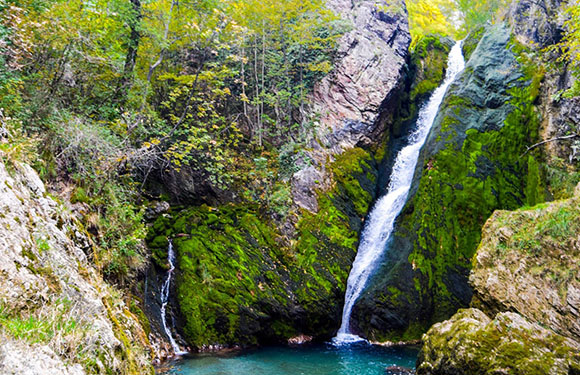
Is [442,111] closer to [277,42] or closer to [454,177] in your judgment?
[454,177]

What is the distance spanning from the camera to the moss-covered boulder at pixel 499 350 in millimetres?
6344

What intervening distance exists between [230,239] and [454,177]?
10.0 metres

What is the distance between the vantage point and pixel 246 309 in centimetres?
1220

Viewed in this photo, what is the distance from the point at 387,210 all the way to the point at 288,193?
5.06 m

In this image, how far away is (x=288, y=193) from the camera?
15.6 metres

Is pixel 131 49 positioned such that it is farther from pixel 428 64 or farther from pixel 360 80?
pixel 428 64

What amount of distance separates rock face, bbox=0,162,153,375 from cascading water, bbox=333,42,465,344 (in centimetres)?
1078

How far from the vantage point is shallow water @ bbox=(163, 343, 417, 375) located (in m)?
9.42

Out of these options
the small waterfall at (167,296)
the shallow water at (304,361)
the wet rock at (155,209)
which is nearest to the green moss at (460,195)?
the shallow water at (304,361)

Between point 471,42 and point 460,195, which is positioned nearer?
point 460,195

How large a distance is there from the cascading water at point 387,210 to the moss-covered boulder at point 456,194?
534mm

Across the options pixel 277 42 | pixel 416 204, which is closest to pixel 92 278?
pixel 416 204

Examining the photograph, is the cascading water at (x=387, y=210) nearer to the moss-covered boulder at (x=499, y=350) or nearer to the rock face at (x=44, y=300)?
the moss-covered boulder at (x=499, y=350)

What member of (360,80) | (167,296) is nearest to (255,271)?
(167,296)
